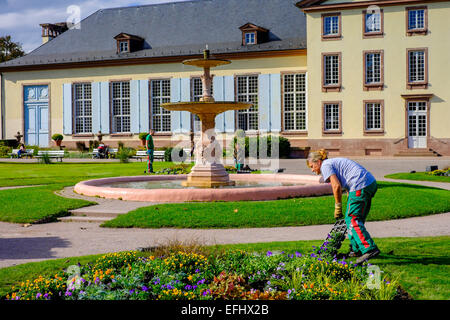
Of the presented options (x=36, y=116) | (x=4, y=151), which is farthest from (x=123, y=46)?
(x=4, y=151)

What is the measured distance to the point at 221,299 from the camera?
505 centimetres

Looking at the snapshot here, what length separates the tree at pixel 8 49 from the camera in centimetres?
5681

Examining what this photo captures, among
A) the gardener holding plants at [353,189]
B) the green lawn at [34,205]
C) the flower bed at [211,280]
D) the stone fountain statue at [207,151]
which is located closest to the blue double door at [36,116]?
the green lawn at [34,205]

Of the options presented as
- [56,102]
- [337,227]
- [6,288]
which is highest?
[56,102]

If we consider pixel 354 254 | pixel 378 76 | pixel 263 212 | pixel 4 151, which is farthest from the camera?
pixel 4 151

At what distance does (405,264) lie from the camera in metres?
6.69

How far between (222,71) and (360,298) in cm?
3741

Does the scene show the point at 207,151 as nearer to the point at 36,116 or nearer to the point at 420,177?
the point at 420,177

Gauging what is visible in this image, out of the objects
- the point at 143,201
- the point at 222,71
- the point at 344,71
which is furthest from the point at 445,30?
the point at 143,201

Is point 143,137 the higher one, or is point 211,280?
point 143,137

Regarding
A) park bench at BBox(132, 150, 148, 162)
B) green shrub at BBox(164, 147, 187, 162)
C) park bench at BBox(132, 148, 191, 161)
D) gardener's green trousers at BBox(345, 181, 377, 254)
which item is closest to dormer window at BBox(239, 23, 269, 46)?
park bench at BBox(132, 148, 191, 161)

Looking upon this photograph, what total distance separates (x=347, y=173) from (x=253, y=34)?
1409 inches
